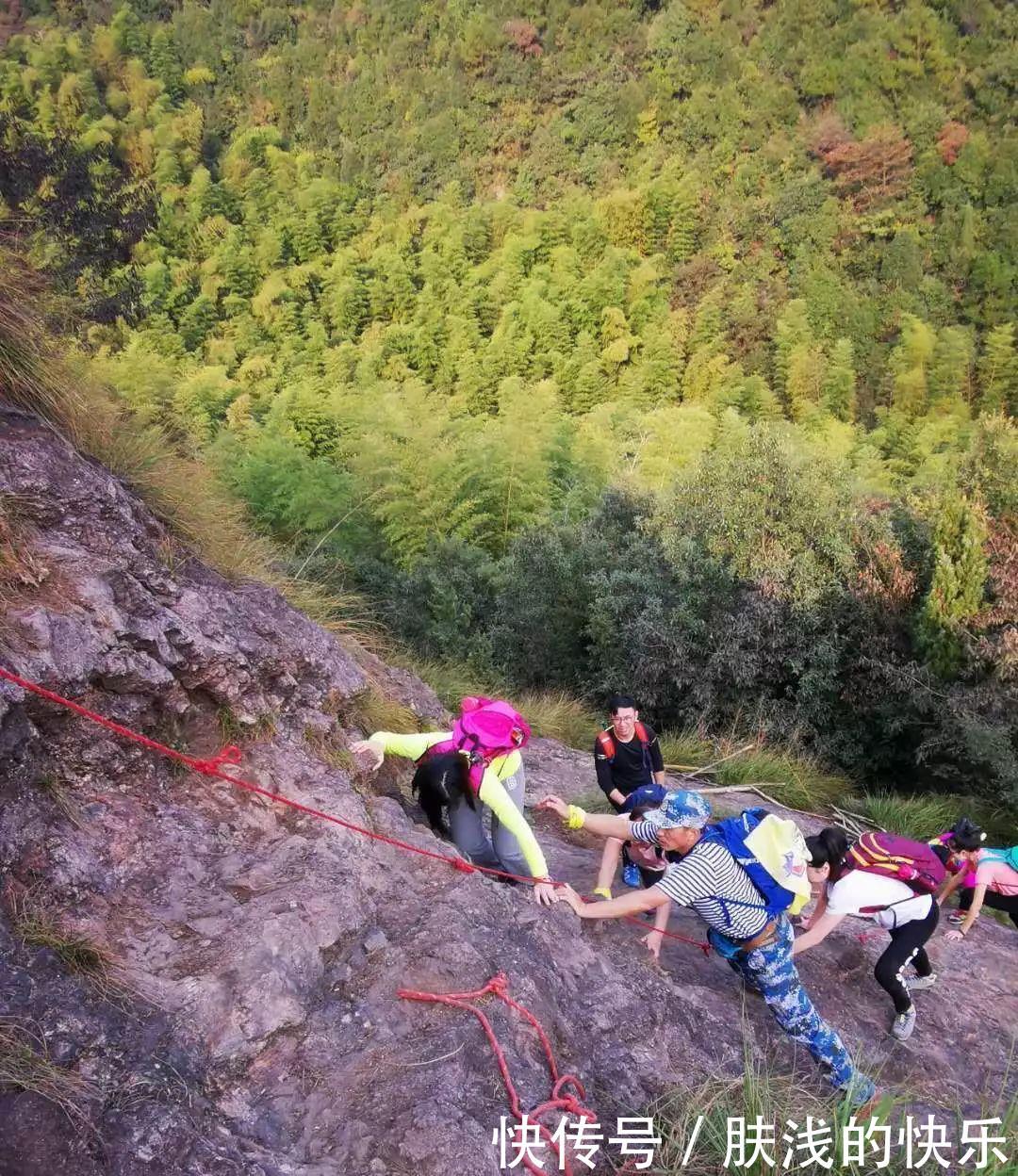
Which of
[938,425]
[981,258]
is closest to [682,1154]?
[938,425]

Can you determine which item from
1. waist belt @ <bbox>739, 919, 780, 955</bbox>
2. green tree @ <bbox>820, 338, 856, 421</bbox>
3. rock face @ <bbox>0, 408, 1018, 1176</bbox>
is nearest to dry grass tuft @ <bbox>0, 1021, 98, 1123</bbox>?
rock face @ <bbox>0, 408, 1018, 1176</bbox>

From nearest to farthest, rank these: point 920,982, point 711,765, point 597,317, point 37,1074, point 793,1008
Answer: point 37,1074, point 793,1008, point 920,982, point 711,765, point 597,317

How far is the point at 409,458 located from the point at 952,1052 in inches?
495

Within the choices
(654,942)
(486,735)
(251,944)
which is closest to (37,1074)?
(251,944)

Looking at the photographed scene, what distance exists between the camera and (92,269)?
→ 9.88 m

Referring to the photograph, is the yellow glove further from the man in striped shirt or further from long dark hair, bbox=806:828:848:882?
long dark hair, bbox=806:828:848:882

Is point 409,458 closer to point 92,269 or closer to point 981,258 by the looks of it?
point 92,269

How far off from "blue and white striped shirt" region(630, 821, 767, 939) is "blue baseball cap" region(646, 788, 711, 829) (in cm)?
8

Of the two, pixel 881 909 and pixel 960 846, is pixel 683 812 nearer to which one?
pixel 881 909

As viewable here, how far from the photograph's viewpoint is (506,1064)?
2.50m

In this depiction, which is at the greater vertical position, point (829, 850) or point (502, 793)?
point (502, 793)

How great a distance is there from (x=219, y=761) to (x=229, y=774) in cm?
13

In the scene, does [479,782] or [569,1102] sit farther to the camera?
[479,782]

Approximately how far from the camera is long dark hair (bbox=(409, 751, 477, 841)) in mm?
3826
